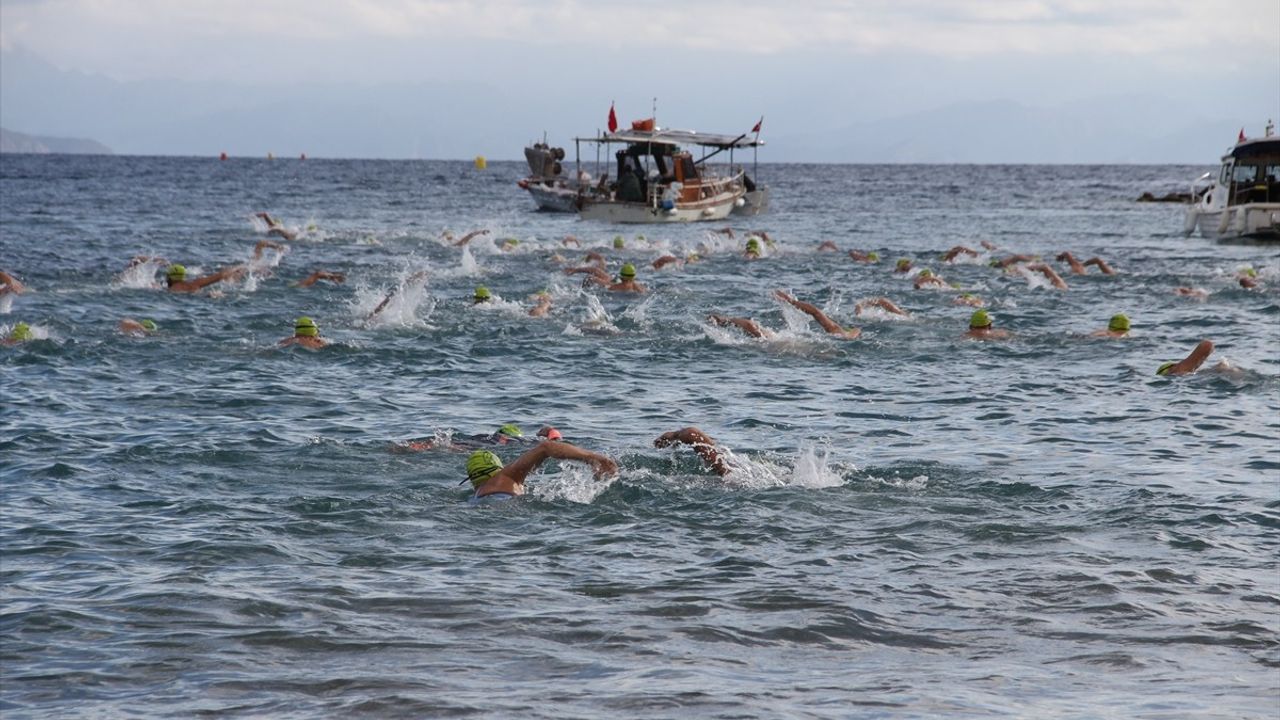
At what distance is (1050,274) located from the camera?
26297 millimetres

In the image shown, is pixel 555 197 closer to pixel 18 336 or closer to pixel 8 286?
pixel 8 286

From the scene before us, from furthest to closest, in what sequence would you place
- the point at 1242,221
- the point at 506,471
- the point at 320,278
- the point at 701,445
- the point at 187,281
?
1. the point at 1242,221
2. the point at 320,278
3. the point at 187,281
4. the point at 701,445
5. the point at 506,471

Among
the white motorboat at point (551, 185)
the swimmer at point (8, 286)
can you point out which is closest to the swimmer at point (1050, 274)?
the swimmer at point (8, 286)

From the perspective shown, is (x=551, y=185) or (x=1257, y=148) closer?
(x=1257, y=148)

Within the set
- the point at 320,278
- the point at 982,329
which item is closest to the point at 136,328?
the point at 320,278

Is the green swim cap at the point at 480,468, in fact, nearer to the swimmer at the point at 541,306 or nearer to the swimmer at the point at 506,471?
the swimmer at the point at 506,471

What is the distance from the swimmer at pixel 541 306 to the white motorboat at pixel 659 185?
23474 millimetres

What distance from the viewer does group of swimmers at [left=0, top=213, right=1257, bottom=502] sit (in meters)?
10.6

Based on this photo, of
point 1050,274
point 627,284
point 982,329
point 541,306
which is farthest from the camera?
point 1050,274

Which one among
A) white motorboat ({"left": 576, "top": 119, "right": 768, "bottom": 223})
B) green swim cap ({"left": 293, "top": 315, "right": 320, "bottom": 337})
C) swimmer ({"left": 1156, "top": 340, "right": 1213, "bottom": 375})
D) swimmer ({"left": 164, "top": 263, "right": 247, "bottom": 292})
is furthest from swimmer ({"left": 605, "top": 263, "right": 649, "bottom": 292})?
white motorboat ({"left": 576, "top": 119, "right": 768, "bottom": 223})

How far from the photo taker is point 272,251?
108 feet

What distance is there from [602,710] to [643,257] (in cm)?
2768

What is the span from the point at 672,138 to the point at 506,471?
37381mm

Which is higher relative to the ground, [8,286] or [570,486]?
[8,286]
